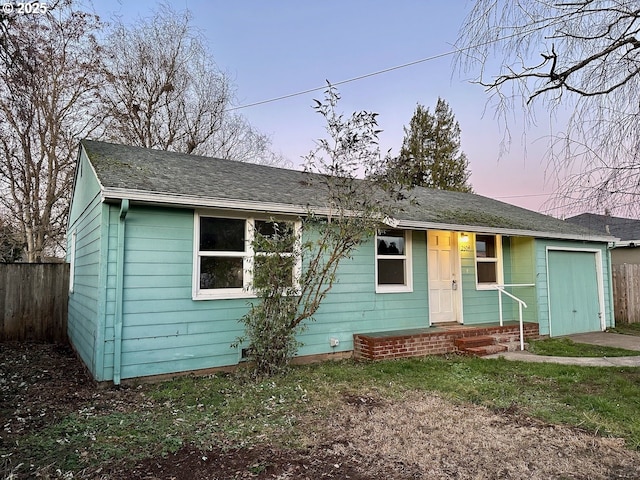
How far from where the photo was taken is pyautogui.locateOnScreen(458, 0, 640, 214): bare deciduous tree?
2.91 metres

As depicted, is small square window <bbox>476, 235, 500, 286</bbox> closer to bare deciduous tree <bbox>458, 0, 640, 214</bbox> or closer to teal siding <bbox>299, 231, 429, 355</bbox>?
teal siding <bbox>299, 231, 429, 355</bbox>

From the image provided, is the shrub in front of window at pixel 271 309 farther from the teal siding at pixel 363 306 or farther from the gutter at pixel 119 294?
the gutter at pixel 119 294

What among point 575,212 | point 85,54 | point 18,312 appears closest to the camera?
point 575,212

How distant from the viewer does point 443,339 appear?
24.4ft

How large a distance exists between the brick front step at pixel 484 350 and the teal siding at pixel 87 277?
583 cm

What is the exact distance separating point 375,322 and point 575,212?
15.6 feet

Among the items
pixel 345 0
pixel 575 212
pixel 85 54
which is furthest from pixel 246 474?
pixel 85 54

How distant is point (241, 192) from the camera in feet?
21.4

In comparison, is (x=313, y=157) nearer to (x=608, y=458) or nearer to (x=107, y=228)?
(x=107, y=228)

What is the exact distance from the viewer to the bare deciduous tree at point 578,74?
9.55ft

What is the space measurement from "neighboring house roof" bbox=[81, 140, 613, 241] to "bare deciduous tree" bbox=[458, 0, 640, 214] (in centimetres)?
316

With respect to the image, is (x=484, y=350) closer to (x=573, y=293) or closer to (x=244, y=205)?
(x=573, y=293)

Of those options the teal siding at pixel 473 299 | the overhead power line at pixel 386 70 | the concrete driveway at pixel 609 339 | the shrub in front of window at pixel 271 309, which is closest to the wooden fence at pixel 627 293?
the concrete driveway at pixel 609 339

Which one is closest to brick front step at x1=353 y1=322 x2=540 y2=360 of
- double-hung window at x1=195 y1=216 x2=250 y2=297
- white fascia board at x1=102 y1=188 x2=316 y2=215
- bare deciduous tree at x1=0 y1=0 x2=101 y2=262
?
double-hung window at x1=195 y1=216 x2=250 y2=297
